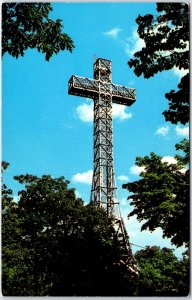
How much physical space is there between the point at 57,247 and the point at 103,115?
10.8 meters

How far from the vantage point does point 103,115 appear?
26.0 metres

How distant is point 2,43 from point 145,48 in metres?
2.76

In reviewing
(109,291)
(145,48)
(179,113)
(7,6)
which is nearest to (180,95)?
(179,113)

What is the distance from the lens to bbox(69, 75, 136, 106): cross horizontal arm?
77.3 ft

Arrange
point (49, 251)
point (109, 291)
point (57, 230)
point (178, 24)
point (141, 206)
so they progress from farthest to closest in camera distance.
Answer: point (57, 230), point (49, 251), point (141, 206), point (109, 291), point (178, 24)

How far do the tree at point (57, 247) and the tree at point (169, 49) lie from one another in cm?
443

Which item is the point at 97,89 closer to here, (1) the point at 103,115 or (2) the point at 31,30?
(1) the point at 103,115

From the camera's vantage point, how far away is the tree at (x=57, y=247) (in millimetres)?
11922

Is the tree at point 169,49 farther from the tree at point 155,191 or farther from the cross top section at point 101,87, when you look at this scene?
the cross top section at point 101,87

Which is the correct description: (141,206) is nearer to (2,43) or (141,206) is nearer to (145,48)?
(145,48)

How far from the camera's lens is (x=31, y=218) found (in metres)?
21.4

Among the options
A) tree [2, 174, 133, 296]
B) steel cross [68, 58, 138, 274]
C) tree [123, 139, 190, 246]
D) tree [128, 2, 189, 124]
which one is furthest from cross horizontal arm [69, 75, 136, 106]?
tree [128, 2, 189, 124]

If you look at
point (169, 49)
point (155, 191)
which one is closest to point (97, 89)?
point (155, 191)

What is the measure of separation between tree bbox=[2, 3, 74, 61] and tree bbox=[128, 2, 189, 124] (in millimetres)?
1539
